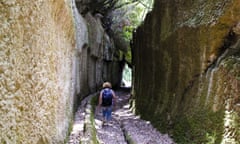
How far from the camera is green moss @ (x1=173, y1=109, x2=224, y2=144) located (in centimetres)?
667

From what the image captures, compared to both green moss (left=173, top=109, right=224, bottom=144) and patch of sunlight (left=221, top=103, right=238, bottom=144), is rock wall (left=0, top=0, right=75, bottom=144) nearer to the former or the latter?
green moss (left=173, top=109, right=224, bottom=144)

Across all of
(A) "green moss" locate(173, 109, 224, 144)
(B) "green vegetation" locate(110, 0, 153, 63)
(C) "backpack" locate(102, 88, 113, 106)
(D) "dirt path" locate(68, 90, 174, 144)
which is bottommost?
(D) "dirt path" locate(68, 90, 174, 144)

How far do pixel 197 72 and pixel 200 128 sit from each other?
1582mm

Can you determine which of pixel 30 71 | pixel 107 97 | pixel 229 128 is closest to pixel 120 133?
pixel 107 97

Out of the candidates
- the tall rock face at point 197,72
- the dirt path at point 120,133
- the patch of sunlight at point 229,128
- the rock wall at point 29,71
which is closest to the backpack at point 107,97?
the dirt path at point 120,133

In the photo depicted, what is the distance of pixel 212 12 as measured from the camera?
26.1 feet

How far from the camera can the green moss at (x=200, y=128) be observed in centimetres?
667

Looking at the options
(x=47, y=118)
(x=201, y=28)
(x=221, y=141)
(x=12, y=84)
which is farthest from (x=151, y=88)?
(x=12, y=84)

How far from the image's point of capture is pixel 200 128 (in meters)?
7.32

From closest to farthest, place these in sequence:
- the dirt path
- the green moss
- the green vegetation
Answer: the green moss, the dirt path, the green vegetation

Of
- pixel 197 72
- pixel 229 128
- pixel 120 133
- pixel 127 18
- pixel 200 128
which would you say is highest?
pixel 127 18

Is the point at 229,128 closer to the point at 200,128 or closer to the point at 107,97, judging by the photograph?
the point at 200,128

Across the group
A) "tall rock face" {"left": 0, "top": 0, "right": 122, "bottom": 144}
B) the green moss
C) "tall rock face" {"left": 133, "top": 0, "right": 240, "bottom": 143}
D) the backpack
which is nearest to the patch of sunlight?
"tall rock face" {"left": 133, "top": 0, "right": 240, "bottom": 143}

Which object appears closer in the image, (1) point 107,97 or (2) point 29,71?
(2) point 29,71
